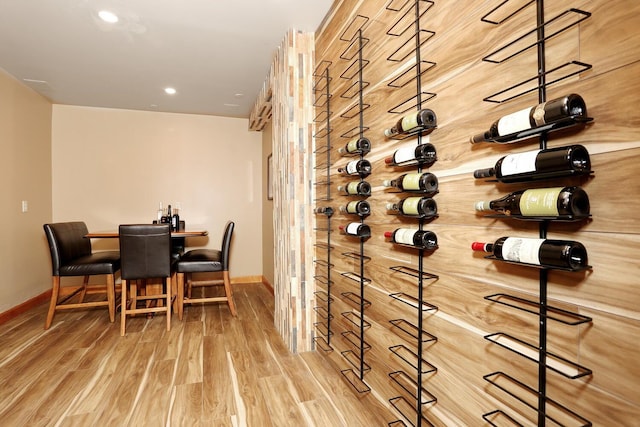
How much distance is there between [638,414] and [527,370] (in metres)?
0.27

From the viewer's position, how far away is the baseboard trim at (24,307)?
3.32 meters

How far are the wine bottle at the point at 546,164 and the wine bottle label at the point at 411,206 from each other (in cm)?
44

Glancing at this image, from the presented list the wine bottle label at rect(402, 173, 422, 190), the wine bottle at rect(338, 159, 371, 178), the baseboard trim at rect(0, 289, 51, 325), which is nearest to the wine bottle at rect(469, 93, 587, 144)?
the wine bottle label at rect(402, 173, 422, 190)

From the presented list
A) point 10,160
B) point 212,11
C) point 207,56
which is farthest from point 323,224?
point 10,160

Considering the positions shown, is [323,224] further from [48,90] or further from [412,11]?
[48,90]

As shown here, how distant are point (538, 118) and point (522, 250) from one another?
33 cm

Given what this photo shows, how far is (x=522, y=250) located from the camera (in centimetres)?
88

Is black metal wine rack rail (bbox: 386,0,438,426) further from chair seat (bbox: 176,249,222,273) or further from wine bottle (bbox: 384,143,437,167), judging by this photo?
chair seat (bbox: 176,249,222,273)

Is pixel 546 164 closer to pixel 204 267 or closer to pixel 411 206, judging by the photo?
pixel 411 206

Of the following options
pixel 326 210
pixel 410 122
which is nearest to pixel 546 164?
pixel 410 122

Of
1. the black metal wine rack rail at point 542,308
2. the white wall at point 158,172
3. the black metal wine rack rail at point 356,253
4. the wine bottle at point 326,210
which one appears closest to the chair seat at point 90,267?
the white wall at point 158,172

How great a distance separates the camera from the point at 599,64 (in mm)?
788

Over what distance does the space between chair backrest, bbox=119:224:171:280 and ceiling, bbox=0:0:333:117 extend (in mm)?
1508

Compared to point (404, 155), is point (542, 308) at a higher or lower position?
lower
